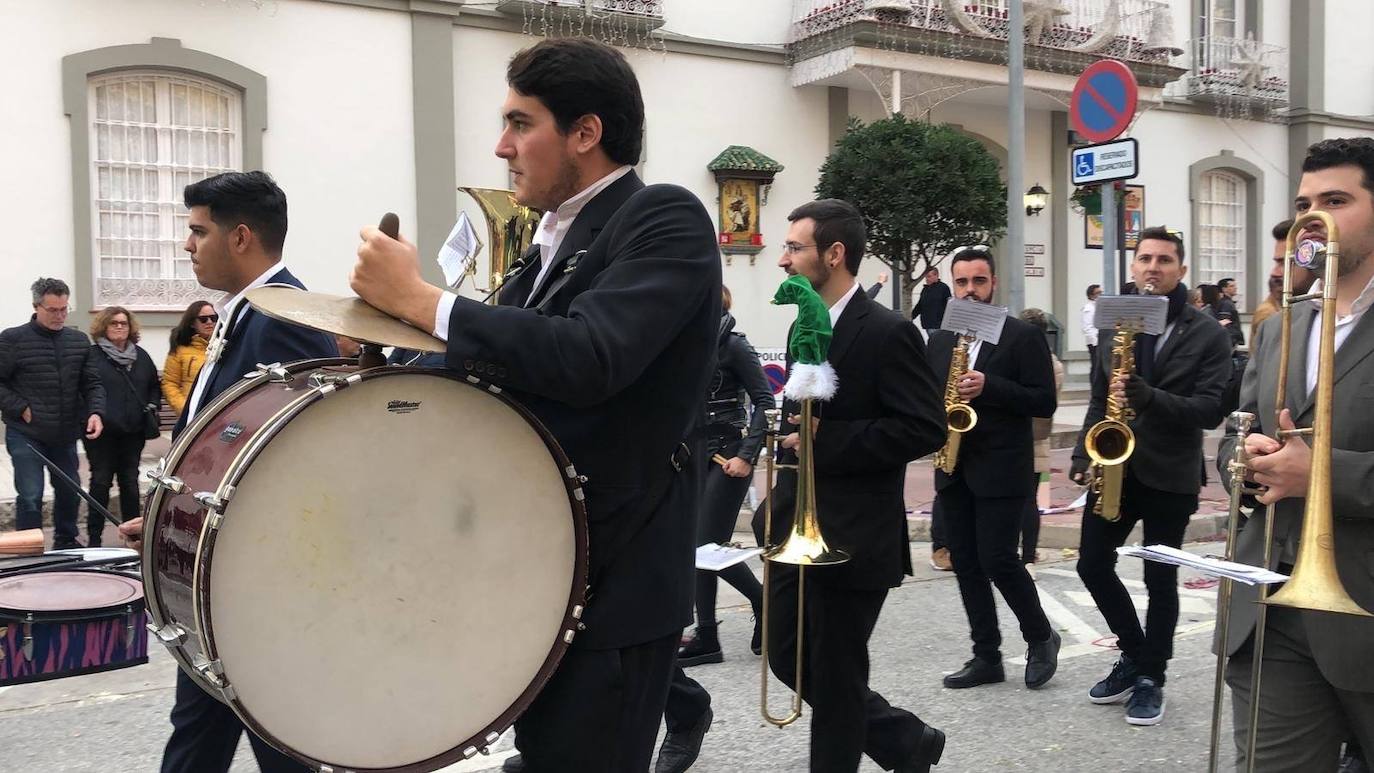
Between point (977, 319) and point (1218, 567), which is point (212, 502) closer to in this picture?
point (1218, 567)

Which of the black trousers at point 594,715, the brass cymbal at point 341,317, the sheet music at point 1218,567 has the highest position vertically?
the brass cymbal at point 341,317

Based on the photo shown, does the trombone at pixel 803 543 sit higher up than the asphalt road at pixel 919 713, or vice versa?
the trombone at pixel 803 543

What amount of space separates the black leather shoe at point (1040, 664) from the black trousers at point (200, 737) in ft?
11.4

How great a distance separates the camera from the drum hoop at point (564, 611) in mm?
1845

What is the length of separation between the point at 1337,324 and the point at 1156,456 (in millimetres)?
2320

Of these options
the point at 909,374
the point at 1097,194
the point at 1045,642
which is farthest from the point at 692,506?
the point at 1097,194

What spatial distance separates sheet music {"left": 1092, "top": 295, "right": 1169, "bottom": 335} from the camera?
5070 mm

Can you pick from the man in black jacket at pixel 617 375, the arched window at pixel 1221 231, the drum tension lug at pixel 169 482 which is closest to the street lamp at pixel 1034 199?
the arched window at pixel 1221 231

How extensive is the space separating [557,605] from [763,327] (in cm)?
1447

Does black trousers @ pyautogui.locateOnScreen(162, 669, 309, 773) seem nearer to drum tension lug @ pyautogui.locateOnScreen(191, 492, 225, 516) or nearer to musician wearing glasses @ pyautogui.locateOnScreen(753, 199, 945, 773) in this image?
drum tension lug @ pyautogui.locateOnScreen(191, 492, 225, 516)

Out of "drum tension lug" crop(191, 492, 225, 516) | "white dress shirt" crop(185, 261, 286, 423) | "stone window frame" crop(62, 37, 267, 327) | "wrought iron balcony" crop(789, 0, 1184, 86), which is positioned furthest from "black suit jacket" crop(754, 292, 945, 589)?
"wrought iron balcony" crop(789, 0, 1184, 86)

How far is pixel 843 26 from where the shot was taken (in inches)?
629

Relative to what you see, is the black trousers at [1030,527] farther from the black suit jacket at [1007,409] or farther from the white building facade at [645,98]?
the white building facade at [645,98]

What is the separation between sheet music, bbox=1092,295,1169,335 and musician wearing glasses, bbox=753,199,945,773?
1642 mm
